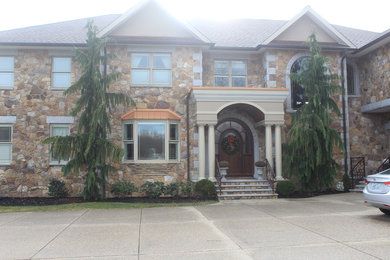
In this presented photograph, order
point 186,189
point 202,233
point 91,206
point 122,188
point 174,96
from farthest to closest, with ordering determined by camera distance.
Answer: point 174,96 < point 186,189 < point 122,188 < point 91,206 < point 202,233

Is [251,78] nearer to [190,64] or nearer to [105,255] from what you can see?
[190,64]

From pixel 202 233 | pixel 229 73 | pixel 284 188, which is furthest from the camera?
pixel 229 73

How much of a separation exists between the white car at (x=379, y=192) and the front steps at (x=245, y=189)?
4635 millimetres

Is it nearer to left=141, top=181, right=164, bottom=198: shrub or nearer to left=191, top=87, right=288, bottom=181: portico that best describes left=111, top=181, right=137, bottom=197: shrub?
left=141, top=181, right=164, bottom=198: shrub

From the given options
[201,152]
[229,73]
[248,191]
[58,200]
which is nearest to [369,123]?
[229,73]

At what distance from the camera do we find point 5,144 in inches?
547

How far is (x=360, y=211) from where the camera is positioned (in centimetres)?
950

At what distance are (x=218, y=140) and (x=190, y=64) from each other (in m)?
3.50

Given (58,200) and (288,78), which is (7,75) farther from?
(288,78)

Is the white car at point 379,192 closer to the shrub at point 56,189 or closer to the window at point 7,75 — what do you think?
the shrub at point 56,189

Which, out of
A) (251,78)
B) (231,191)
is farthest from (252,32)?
(231,191)

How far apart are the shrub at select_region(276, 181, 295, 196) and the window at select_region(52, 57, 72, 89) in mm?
9507

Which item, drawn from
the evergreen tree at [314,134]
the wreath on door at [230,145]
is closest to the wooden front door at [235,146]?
the wreath on door at [230,145]

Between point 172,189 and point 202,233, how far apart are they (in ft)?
20.6
